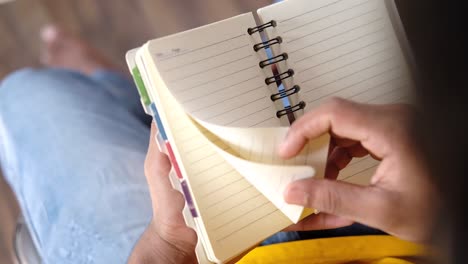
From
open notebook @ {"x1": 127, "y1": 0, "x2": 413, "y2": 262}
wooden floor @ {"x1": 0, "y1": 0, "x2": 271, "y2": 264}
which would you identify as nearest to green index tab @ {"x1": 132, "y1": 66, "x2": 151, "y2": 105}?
open notebook @ {"x1": 127, "y1": 0, "x2": 413, "y2": 262}

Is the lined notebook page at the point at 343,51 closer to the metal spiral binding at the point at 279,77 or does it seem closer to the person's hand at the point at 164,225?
the metal spiral binding at the point at 279,77

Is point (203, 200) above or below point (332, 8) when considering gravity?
below

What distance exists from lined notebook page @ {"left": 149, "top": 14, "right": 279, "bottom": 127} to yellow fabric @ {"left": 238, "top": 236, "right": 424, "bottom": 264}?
190 millimetres

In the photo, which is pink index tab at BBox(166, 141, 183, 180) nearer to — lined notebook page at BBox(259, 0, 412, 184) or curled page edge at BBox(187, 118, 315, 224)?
curled page edge at BBox(187, 118, 315, 224)

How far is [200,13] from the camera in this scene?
53.3 inches

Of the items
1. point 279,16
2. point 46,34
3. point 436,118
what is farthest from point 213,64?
point 46,34

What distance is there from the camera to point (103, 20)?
56.3 inches

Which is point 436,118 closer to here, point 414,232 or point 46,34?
point 414,232

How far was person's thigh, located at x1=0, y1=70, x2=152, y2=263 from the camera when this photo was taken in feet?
2.61

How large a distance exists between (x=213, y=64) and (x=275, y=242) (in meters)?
0.31

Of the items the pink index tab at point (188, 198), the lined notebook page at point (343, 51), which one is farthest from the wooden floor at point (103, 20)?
the pink index tab at point (188, 198)

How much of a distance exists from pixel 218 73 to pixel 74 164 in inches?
16.6

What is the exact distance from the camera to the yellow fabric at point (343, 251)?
0.65 metres

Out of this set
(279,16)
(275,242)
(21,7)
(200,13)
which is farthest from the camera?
(21,7)
